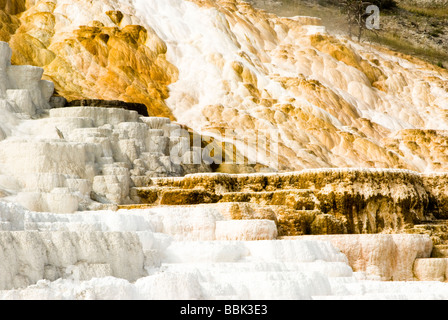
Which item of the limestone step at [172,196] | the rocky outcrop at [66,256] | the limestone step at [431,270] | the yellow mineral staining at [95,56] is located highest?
the yellow mineral staining at [95,56]

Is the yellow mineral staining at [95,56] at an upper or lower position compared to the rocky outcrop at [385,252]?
upper

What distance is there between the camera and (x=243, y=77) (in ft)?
111

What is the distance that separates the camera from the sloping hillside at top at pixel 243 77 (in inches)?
1152

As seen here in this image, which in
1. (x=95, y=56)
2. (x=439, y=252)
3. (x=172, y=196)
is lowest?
(x=439, y=252)

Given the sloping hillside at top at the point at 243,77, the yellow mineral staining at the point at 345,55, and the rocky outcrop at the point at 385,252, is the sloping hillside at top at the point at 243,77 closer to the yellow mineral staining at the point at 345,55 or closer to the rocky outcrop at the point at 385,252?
the yellow mineral staining at the point at 345,55

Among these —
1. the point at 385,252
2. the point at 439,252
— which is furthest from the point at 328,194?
the point at 385,252

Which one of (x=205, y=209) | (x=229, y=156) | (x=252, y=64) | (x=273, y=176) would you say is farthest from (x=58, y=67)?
Result: (x=205, y=209)

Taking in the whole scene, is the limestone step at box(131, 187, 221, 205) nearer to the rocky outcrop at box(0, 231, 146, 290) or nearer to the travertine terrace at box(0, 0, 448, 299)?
the travertine terrace at box(0, 0, 448, 299)

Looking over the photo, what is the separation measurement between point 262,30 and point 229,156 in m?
A: 17.1

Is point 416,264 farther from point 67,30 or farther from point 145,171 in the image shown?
point 67,30

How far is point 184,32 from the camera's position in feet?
117

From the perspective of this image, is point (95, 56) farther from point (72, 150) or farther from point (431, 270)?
point (431, 270)

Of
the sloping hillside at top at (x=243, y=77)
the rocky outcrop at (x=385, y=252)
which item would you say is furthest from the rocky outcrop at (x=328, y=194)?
the sloping hillside at top at (x=243, y=77)

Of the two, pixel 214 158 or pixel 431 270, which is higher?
pixel 214 158
